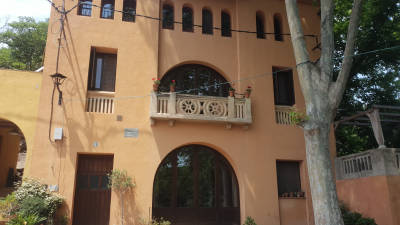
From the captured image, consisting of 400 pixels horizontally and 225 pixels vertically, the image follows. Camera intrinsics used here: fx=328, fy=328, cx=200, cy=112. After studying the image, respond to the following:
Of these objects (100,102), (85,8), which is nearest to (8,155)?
(100,102)

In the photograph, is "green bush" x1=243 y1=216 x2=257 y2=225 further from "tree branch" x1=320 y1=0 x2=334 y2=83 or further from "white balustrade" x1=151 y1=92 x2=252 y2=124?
"tree branch" x1=320 y1=0 x2=334 y2=83

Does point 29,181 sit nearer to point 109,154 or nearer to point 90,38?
point 109,154

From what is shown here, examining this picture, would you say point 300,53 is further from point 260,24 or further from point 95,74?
point 95,74

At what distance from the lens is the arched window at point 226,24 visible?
47.1ft

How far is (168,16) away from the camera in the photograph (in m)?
14.0

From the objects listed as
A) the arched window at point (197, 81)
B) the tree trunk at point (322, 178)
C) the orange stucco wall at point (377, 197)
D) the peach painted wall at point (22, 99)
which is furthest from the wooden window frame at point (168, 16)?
the orange stucco wall at point (377, 197)

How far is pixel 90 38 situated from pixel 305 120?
8454 millimetres

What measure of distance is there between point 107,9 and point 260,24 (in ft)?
21.9

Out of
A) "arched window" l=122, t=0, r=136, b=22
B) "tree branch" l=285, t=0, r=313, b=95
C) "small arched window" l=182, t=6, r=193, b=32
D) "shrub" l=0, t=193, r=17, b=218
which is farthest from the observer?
"small arched window" l=182, t=6, r=193, b=32

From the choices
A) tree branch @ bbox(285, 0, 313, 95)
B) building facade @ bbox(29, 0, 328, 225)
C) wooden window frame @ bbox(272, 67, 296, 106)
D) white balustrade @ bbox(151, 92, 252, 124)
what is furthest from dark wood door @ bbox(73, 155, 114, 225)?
wooden window frame @ bbox(272, 67, 296, 106)

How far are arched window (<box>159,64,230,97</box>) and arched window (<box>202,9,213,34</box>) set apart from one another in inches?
63.9

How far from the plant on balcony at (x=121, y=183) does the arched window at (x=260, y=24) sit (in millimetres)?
8367

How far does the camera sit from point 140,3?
13.1 metres

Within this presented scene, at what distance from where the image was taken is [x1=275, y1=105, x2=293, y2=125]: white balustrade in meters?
13.6
